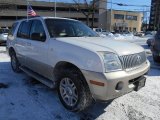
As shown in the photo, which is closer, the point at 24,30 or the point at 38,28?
the point at 38,28

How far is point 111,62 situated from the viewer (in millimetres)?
3883

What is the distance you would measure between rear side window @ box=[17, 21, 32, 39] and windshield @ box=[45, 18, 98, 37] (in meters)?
1.00

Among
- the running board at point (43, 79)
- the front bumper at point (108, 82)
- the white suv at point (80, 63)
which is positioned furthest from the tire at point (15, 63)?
the front bumper at point (108, 82)

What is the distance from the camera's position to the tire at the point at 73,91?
4.13 m

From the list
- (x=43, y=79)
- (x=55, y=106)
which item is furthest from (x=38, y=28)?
(x=55, y=106)

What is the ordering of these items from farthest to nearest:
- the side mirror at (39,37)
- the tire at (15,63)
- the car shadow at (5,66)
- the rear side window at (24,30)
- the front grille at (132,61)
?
the car shadow at (5,66) → the tire at (15,63) → the rear side window at (24,30) → the side mirror at (39,37) → the front grille at (132,61)

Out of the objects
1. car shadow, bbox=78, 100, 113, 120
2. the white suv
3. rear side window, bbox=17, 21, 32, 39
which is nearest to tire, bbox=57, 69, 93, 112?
the white suv

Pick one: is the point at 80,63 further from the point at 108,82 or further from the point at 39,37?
the point at 39,37

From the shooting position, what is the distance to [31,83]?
618cm

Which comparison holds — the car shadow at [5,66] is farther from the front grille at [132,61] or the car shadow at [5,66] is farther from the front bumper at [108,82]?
the front grille at [132,61]

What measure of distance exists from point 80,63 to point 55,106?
3.89 feet

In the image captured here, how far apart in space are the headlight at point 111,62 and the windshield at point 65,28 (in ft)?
5.07

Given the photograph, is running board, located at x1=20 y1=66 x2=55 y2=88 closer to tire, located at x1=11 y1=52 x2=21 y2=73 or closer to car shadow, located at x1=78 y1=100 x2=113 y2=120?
car shadow, located at x1=78 y1=100 x2=113 y2=120

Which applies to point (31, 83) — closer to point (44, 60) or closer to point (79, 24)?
point (44, 60)
